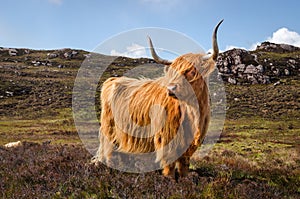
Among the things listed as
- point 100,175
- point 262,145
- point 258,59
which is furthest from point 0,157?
point 258,59

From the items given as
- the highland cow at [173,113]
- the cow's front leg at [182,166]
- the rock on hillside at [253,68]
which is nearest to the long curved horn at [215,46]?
the highland cow at [173,113]

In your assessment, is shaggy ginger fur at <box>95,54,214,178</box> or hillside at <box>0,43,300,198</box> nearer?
hillside at <box>0,43,300,198</box>

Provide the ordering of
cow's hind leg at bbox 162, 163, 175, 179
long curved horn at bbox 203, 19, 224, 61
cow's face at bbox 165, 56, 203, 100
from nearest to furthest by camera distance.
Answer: long curved horn at bbox 203, 19, 224, 61
cow's face at bbox 165, 56, 203, 100
cow's hind leg at bbox 162, 163, 175, 179

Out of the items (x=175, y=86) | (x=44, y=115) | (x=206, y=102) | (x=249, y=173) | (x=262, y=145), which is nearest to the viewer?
(x=175, y=86)

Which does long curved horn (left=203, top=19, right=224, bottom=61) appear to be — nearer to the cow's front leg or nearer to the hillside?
the cow's front leg

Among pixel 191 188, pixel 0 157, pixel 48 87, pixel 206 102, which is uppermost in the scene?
pixel 206 102

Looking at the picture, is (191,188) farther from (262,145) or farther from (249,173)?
(262,145)

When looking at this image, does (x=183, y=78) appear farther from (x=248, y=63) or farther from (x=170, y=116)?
(x=248, y=63)

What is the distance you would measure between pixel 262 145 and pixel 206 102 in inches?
420

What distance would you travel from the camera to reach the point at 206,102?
5.95 m

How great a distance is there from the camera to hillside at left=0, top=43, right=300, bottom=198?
4.73m

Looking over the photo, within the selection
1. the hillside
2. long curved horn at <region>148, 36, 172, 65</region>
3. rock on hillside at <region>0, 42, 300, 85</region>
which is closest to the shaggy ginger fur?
long curved horn at <region>148, 36, 172, 65</region>

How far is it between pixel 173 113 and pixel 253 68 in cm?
6994

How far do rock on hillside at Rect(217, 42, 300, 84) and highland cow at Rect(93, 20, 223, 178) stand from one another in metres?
57.0
